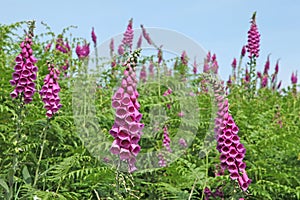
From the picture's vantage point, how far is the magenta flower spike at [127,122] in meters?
2.60

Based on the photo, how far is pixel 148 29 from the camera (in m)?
7.38

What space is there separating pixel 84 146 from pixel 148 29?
3272 mm

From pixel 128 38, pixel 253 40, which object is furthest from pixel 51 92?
pixel 253 40

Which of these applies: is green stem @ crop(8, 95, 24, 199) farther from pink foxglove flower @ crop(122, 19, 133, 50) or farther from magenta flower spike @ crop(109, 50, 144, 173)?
pink foxglove flower @ crop(122, 19, 133, 50)

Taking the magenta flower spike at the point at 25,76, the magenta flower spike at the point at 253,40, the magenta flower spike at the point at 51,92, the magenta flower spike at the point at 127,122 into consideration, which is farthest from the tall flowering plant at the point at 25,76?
the magenta flower spike at the point at 253,40

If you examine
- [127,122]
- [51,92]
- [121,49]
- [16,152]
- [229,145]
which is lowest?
[16,152]

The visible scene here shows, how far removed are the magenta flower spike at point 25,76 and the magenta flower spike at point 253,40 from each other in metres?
4.52

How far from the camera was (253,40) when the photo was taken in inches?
299

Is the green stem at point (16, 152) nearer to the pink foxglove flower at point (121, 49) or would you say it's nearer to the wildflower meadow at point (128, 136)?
the wildflower meadow at point (128, 136)

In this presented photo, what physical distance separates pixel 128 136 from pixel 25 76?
1.69 meters

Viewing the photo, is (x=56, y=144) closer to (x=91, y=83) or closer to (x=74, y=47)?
(x=91, y=83)

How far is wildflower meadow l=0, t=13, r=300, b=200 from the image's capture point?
3.31 meters

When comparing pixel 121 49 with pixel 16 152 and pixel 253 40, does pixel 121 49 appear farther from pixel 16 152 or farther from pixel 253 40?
pixel 16 152

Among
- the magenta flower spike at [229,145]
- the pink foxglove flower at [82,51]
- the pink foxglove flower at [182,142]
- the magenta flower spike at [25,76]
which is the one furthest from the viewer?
the pink foxglove flower at [82,51]
